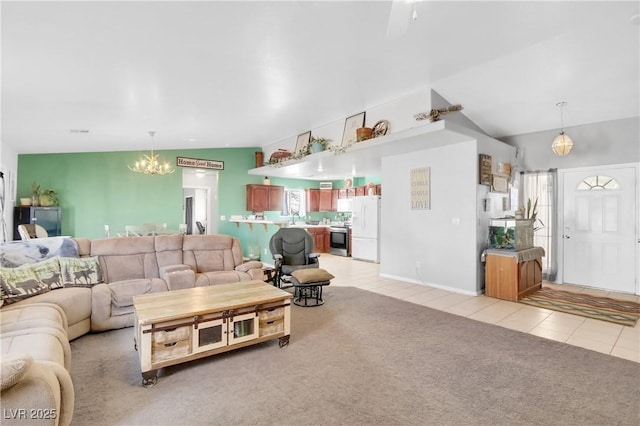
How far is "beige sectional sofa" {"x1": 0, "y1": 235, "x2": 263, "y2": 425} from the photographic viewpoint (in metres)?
1.36

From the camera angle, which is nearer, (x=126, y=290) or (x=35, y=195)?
(x=126, y=290)

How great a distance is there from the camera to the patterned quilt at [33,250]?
10.3 feet

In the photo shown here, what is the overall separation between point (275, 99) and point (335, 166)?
2526 mm

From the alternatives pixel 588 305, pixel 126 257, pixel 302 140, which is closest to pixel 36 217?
pixel 126 257

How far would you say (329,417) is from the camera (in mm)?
1914

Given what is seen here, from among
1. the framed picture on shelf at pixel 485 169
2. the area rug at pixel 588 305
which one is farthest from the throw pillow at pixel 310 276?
the area rug at pixel 588 305

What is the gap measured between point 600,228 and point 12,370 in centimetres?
699

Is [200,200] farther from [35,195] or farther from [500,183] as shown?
[500,183]

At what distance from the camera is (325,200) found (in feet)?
33.1

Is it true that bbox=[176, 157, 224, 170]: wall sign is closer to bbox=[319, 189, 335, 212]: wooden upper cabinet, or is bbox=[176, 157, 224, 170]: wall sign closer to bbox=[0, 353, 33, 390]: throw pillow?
bbox=[319, 189, 335, 212]: wooden upper cabinet

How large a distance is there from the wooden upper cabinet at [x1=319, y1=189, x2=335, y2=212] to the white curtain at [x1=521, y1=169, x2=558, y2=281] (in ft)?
18.1

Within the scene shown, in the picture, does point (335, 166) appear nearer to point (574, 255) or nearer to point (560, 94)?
point (560, 94)

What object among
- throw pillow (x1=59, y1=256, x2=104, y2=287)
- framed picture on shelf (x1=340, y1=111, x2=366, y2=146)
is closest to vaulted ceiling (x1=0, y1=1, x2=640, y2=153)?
framed picture on shelf (x1=340, y1=111, x2=366, y2=146)

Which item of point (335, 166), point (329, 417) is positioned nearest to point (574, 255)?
point (335, 166)
